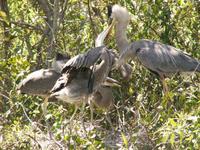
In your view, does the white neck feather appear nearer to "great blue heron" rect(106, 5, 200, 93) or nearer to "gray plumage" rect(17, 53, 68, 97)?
"great blue heron" rect(106, 5, 200, 93)

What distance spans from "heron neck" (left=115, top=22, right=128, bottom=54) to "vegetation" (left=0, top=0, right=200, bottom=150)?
187mm

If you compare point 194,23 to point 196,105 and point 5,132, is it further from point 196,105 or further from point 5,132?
point 5,132

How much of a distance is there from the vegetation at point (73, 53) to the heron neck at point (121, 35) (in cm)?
19

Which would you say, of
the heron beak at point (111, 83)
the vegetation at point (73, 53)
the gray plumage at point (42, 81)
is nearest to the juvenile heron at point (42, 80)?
the gray plumage at point (42, 81)

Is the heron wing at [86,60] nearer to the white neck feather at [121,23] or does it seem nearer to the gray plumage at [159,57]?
the gray plumage at [159,57]

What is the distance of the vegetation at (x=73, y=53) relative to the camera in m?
4.92

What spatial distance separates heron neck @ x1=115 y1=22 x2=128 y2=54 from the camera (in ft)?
22.5

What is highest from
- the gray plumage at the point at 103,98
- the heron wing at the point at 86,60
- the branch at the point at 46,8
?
the branch at the point at 46,8

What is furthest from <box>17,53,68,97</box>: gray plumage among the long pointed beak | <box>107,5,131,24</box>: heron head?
<box>107,5,131,24</box>: heron head

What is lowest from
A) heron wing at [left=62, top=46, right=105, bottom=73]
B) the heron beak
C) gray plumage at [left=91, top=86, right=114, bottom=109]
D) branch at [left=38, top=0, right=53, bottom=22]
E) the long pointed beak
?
gray plumage at [left=91, top=86, right=114, bottom=109]

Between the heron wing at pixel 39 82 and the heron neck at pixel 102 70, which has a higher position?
the heron neck at pixel 102 70

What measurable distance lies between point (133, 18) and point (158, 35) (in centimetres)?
41

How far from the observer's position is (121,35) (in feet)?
22.6

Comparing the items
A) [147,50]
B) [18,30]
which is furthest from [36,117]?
[147,50]
